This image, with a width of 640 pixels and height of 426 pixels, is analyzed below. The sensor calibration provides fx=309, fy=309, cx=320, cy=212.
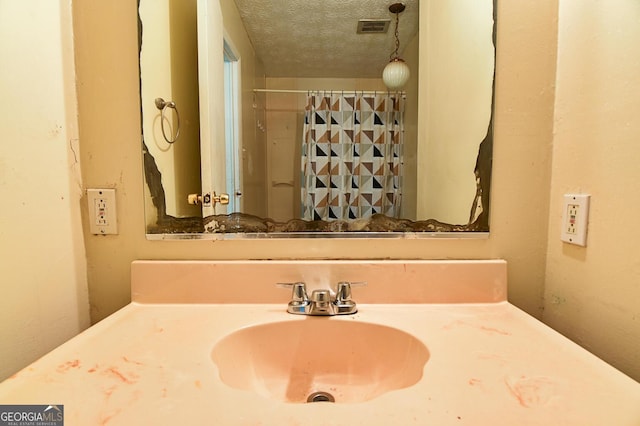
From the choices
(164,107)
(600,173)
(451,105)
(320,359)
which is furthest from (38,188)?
(600,173)

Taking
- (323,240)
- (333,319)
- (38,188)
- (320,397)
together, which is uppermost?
(38,188)

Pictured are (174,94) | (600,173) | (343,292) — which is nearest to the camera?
(600,173)

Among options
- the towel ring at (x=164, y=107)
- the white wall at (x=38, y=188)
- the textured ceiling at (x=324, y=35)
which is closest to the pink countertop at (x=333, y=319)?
the white wall at (x=38, y=188)

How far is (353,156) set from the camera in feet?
2.73

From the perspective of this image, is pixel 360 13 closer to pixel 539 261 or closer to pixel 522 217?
pixel 522 217

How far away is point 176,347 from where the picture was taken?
1.78 ft

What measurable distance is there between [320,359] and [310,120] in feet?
1.92

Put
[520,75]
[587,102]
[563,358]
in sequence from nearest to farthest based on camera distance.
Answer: [563,358] < [587,102] < [520,75]

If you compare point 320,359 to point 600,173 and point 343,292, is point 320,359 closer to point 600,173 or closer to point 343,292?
point 343,292

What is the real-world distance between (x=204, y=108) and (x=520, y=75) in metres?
0.79

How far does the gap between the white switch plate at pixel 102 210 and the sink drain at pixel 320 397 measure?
609 millimetres

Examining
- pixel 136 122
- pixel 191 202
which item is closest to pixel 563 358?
pixel 191 202

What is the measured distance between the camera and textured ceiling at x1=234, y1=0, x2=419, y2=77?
0.80m

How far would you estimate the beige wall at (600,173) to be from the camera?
0.53 metres
